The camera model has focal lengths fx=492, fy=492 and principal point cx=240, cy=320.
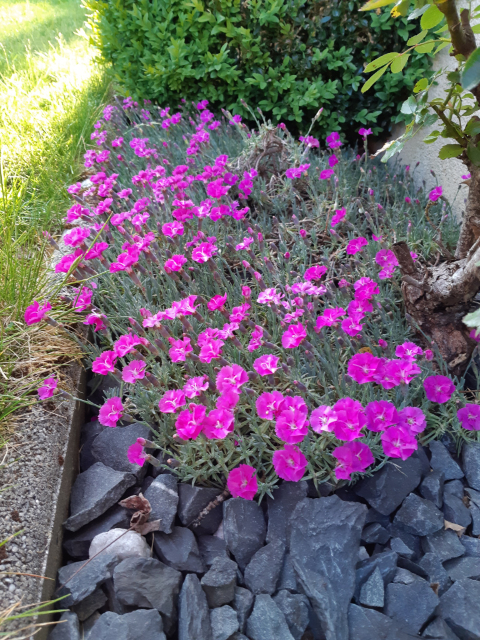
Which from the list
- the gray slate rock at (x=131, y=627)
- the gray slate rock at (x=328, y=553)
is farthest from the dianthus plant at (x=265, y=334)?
the gray slate rock at (x=131, y=627)

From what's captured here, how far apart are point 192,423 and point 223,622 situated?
0.56m

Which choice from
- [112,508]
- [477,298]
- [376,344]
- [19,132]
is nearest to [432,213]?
[477,298]

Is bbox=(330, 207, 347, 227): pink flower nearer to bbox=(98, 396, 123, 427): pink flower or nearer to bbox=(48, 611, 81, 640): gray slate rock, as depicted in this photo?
bbox=(98, 396, 123, 427): pink flower

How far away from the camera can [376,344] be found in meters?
2.01

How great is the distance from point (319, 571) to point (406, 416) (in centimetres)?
54

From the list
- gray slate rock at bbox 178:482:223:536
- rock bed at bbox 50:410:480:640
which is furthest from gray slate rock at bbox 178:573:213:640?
gray slate rock at bbox 178:482:223:536

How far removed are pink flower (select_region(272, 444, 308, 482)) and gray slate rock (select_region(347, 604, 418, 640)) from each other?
1.28 ft

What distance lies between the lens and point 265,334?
6.75 ft

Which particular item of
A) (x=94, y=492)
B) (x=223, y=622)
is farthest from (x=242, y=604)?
(x=94, y=492)

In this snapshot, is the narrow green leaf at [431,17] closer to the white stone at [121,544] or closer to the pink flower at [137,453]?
the pink flower at [137,453]

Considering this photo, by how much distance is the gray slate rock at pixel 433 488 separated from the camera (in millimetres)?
1648

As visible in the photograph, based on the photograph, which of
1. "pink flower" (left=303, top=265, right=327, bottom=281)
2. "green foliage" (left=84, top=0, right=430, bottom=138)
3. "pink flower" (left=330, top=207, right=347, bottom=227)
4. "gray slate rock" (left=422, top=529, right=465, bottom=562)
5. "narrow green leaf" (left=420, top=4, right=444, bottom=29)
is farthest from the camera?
"green foliage" (left=84, top=0, right=430, bottom=138)

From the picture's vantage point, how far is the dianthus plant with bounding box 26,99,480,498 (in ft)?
5.25

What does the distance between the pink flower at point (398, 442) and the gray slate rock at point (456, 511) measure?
28 centimetres
